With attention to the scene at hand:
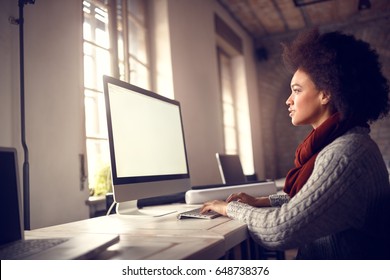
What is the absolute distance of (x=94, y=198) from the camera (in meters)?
1.84

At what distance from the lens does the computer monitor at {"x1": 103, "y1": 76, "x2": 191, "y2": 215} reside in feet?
3.68

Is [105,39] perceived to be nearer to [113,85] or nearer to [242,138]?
[113,85]

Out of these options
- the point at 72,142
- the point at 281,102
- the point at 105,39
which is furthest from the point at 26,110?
the point at 281,102

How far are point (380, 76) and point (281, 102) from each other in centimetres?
400

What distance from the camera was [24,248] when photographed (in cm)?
75

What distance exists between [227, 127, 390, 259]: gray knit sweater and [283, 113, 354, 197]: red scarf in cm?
4

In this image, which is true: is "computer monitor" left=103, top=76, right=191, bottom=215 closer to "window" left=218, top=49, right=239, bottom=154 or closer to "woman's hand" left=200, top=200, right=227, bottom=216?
"woman's hand" left=200, top=200, right=227, bottom=216

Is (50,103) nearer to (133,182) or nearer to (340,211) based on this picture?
(133,182)

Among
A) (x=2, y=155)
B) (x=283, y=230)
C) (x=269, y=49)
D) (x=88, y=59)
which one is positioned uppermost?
(x=269, y=49)

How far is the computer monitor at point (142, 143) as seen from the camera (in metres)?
1.12

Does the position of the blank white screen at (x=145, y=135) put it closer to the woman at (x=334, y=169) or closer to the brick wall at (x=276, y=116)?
the woman at (x=334, y=169)

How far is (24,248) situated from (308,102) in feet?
Result: 2.79

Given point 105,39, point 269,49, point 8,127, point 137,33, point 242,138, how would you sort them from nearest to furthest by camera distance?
point 8,127 < point 105,39 < point 137,33 < point 242,138 < point 269,49

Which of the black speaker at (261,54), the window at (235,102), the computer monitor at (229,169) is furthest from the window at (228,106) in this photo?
the computer monitor at (229,169)
